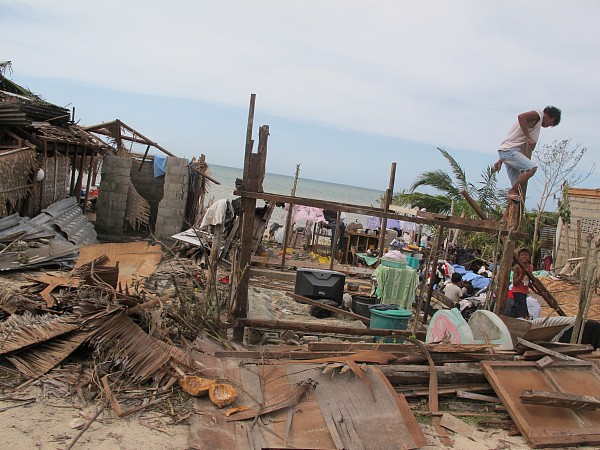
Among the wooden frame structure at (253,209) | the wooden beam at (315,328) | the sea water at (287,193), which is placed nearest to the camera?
the wooden frame structure at (253,209)

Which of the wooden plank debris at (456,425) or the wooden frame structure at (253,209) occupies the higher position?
the wooden frame structure at (253,209)

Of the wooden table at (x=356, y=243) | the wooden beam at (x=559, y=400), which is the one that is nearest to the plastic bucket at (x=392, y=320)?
the wooden beam at (x=559, y=400)

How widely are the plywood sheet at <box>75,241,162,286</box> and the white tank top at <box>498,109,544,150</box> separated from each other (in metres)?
6.56

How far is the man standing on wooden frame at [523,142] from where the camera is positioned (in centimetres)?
663

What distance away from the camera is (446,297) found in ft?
33.7

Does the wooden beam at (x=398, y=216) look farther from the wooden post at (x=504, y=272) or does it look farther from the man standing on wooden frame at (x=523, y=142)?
the man standing on wooden frame at (x=523, y=142)

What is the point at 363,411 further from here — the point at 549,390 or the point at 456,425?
the point at 549,390

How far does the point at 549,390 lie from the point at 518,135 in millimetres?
3290

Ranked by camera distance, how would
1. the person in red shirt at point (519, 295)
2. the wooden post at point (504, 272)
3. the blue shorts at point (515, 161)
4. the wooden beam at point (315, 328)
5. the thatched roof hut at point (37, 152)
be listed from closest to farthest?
the wooden beam at point (315, 328) → the wooden post at point (504, 272) → the blue shorts at point (515, 161) → the person in red shirt at point (519, 295) → the thatched roof hut at point (37, 152)

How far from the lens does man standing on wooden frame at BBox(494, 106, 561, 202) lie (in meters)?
6.63

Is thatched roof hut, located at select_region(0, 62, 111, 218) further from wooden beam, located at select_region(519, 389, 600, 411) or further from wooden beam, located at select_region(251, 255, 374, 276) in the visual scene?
wooden beam, located at select_region(519, 389, 600, 411)

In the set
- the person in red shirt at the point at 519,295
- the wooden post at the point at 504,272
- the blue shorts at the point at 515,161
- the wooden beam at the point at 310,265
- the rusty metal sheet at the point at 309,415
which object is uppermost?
the blue shorts at the point at 515,161

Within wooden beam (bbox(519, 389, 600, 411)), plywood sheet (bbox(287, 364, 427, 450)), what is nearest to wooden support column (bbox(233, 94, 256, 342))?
plywood sheet (bbox(287, 364, 427, 450))

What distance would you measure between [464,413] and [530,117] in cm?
381
